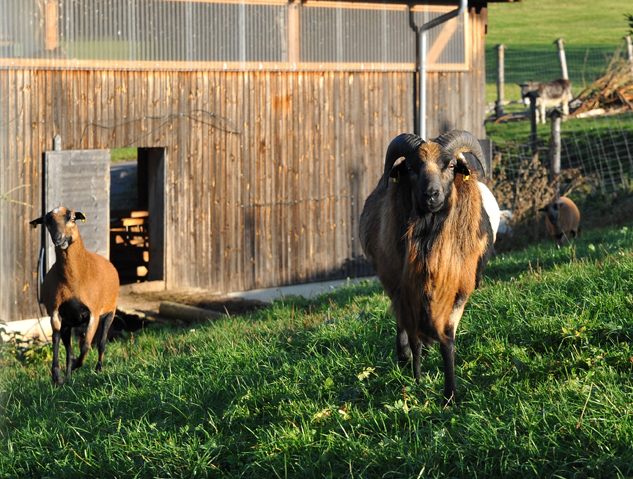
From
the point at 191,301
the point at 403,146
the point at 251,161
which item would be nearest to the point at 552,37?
the point at 251,161

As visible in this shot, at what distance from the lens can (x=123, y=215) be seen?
15367 millimetres

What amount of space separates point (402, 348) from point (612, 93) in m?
20.7

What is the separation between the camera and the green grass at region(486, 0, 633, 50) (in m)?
46.8

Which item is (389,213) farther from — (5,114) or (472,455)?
(5,114)

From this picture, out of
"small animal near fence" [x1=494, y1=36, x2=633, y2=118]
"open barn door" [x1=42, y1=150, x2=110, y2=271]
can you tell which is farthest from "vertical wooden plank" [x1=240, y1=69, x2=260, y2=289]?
"small animal near fence" [x1=494, y1=36, x2=633, y2=118]

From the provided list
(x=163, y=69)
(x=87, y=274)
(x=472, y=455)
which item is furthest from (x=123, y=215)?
(x=472, y=455)

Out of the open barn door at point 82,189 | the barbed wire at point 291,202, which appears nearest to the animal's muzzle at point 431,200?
the open barn door at point 82,189

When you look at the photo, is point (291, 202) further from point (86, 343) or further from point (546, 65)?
point (546, 65)

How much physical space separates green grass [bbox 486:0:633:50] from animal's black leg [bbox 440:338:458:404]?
4326 centimetres

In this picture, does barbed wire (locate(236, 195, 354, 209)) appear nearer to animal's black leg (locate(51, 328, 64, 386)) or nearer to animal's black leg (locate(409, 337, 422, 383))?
animal's black leg (locate(51, 328, 64, 386))

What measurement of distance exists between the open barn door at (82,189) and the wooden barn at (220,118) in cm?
2

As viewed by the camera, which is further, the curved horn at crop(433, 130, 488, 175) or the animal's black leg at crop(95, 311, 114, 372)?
the animal's black leg at crop(95, 311, 114, 372)

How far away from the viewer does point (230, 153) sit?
12.4 m

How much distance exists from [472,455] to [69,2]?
939 cm
